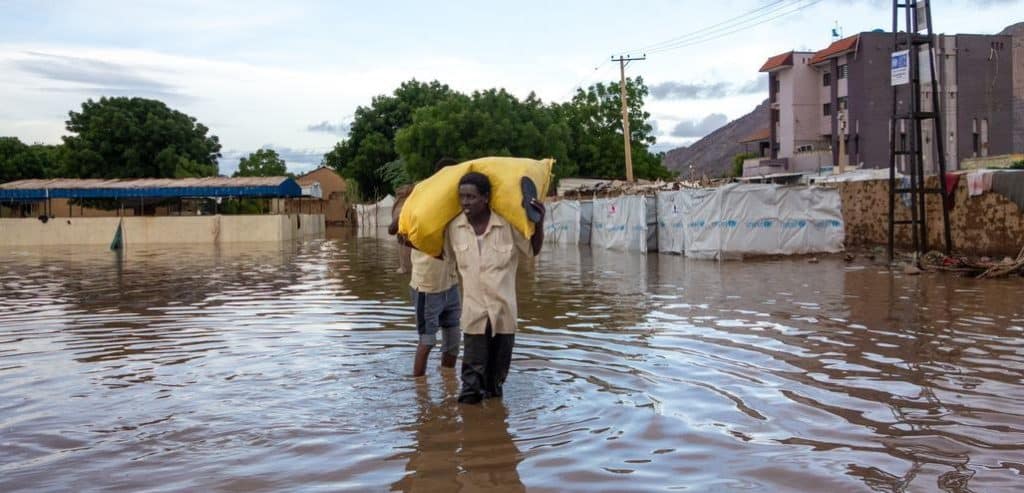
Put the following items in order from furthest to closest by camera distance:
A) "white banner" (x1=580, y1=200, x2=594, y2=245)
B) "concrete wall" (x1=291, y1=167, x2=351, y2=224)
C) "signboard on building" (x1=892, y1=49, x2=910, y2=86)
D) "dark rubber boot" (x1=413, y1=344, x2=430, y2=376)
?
1. "concrete wall" (x1=291, y1=167, x2=351, y2=224)
2. "white banner" (x1=580, y1=200, x2=594, y2=245)
3. "signboard on building" (x1=892, y1=49, x2=910, y2=86)
4. "dark rubber boot" (x1=413, y1=344, x2=430, y2=376)

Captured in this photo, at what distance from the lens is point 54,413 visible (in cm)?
553

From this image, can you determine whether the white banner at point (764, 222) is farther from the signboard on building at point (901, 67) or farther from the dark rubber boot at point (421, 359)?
the dark rubber boot at point (421, 359)

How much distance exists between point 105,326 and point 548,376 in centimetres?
575

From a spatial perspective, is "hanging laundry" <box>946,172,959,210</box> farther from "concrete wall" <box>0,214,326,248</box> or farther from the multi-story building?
"concrete wall" <box>0,214,326,248</box>

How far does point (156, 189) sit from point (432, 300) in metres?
36.4

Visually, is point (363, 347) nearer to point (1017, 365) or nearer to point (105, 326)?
point (105, 326)

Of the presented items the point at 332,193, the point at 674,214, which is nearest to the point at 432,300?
the point at 674,214

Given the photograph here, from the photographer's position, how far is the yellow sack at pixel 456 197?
209 inches

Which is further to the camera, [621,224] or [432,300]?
[621,224]

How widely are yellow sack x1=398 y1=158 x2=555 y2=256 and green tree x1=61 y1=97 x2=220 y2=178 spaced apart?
51.3 metres

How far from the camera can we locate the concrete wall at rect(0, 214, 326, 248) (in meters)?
37.2

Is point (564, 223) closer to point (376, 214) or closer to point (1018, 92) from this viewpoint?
point (376, 214)

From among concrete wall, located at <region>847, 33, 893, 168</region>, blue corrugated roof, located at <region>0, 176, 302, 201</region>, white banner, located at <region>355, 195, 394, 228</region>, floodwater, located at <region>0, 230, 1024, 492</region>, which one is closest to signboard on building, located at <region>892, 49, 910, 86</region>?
floodwater, located at <region>0, 230, 1024, 492</region>

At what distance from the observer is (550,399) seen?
5773 mm
